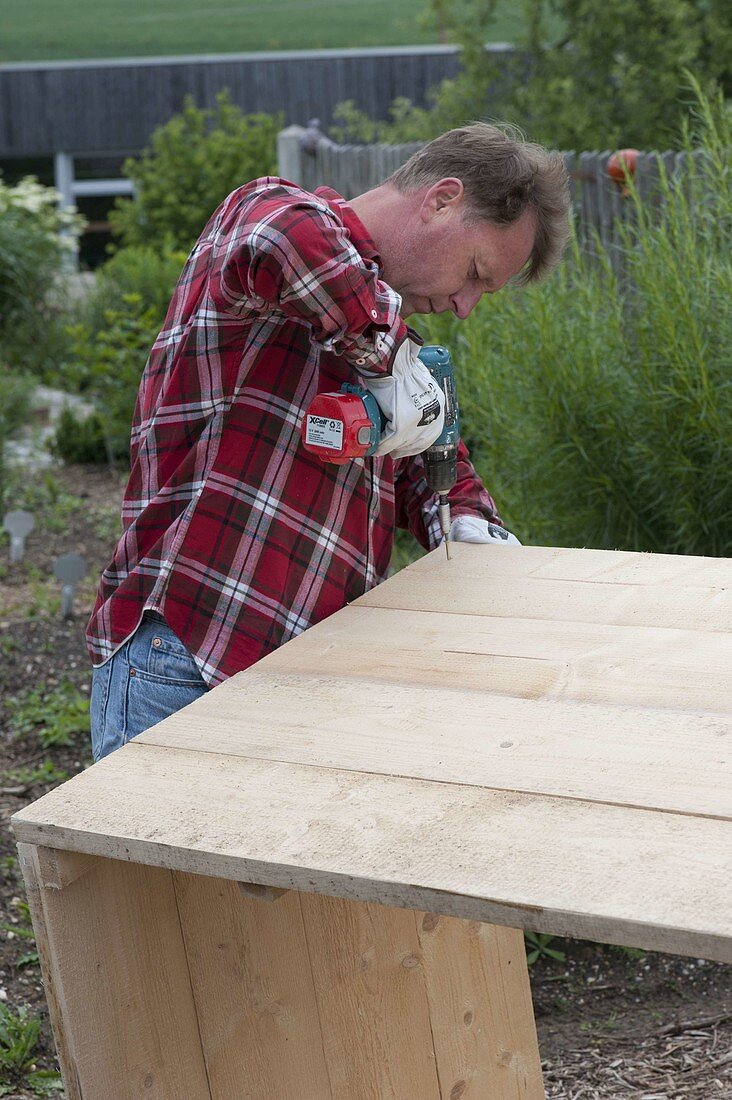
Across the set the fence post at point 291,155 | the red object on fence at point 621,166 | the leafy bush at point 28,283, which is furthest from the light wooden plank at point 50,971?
the leafy bush at point 28,283

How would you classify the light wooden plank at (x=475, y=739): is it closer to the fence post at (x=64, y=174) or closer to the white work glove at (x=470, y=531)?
the white work glove at (x=470, y=531)

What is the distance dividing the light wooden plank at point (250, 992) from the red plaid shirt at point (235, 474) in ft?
1.21

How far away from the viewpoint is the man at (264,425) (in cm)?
192

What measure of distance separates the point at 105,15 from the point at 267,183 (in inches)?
1204

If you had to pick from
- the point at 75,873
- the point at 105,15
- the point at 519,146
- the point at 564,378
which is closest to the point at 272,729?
the point at 75,873

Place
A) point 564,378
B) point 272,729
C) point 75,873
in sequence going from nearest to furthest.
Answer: point 75,873 < point 272,729 < point 564,378

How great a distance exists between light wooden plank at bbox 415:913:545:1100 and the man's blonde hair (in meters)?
1.19

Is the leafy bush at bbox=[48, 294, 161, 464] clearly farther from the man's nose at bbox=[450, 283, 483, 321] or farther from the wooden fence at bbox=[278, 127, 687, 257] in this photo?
the man's nose at bbox=[450, 283, 483, 321]

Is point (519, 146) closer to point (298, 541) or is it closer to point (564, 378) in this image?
Result: point (298, 541)

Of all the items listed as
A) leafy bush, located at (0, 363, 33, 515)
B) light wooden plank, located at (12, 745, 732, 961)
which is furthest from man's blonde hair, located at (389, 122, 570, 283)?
leafy bush, located at (0, 363, 33, 515)

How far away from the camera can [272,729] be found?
1559 millimetres

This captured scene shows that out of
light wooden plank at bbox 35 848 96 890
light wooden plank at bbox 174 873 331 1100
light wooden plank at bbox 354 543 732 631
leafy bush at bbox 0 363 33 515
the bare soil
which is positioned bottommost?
the bare soil

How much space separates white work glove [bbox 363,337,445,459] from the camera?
1.90 m

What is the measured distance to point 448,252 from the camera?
1.97 metres
